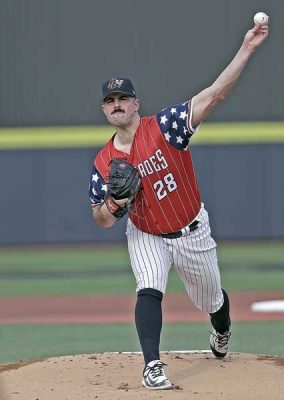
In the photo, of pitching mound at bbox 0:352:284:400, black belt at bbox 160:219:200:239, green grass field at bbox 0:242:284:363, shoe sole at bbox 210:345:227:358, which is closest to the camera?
pitching mound at bbox 0:352:284:400

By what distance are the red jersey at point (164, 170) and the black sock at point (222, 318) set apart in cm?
70

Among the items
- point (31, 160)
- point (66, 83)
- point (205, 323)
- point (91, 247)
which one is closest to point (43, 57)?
point (66, 83)

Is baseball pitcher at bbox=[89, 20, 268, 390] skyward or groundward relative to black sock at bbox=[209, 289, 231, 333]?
skyward

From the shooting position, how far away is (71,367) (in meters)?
6.59

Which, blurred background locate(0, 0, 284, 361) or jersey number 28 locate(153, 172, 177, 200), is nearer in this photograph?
jersey number 28 locate(153, 172, 177, 200)

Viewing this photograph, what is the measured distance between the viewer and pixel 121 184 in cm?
590

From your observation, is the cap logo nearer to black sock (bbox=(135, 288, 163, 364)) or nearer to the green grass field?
black sock (bbox=(135, 288, 163, 364))

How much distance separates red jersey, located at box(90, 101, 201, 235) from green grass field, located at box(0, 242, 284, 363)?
178 centimetres

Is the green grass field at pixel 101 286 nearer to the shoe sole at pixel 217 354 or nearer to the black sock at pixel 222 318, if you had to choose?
the shoe sole at pixel 217 354

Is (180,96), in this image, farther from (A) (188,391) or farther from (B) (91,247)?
(A) (188,391)

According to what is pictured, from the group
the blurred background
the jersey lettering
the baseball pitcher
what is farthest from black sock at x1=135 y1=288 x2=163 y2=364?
the blurred background

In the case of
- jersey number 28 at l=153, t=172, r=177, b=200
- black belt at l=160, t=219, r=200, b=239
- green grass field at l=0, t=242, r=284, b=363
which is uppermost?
jersey number 28 at l=153, t=172, r=177, b=200

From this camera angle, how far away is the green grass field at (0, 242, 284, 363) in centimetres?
793

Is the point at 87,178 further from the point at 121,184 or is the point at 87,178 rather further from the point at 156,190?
the point at 121,184
